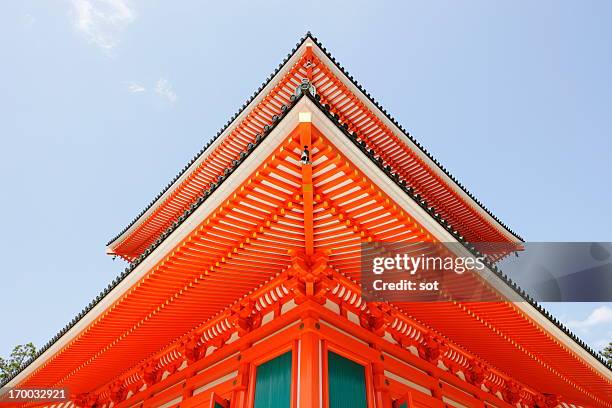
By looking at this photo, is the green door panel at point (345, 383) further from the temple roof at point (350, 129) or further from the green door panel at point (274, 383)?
the temple roof at point (350, 129)

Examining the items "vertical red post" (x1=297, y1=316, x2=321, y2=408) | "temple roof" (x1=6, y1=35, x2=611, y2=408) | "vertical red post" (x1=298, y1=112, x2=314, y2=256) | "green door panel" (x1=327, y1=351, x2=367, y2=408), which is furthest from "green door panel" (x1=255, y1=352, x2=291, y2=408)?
"vertical red post" (x1=298, y1=112, x2=314, y2=256)

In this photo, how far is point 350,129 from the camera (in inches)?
430

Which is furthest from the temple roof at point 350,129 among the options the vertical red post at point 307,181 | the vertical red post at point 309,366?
the vertical red post at point 309,366

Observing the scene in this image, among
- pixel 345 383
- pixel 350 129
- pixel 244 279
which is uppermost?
pixel 350 129

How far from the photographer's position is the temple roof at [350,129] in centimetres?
1031

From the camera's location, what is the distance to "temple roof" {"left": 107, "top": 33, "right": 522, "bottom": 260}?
10.3 m

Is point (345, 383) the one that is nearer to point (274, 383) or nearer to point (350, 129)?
point (274, 383)

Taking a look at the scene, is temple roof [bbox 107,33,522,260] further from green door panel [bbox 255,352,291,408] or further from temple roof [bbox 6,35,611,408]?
green door panel [bbox 255,352,291,408]

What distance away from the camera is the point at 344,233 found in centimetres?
566

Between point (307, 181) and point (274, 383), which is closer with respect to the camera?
point (307, 181)

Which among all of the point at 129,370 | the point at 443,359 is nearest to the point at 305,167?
the point at 443,359

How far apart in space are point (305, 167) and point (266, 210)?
3.42ft

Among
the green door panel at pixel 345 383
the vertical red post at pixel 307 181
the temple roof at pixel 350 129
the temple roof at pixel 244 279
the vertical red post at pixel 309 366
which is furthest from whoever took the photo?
the temple roof at pixel 350 129

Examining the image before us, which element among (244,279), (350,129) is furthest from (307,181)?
(350,129)
